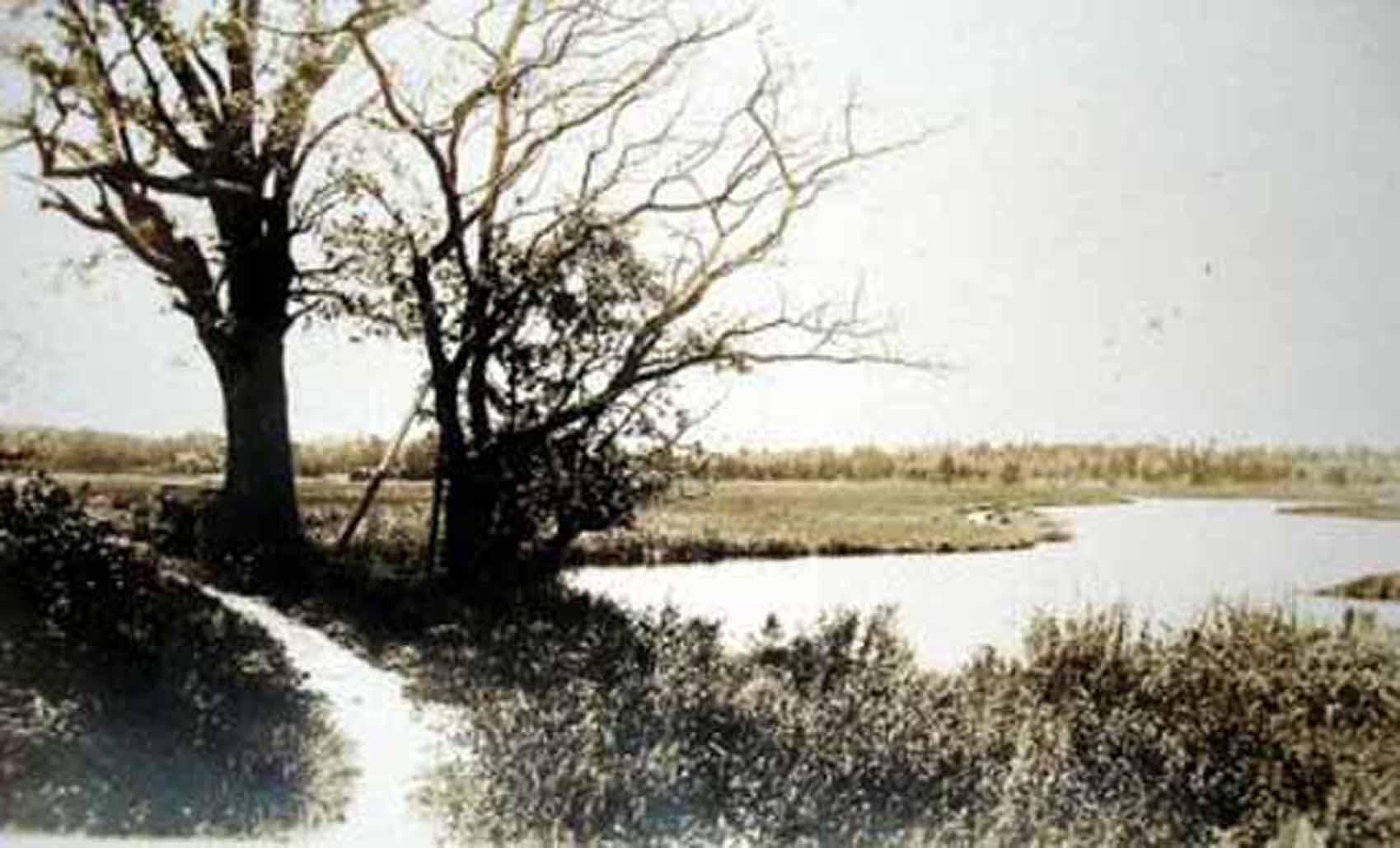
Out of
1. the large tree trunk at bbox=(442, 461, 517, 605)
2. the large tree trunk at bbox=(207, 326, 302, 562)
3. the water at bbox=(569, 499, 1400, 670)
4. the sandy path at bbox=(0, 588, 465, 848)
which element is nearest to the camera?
the sandy path at bbox=(0, 588, 465, 848)

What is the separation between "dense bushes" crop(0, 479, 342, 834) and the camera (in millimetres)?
5234

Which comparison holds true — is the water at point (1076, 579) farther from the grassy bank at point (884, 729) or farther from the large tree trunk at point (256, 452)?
the large tree trunk at point (256, 452)

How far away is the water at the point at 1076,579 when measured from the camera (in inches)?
220

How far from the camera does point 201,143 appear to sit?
542 centimetres

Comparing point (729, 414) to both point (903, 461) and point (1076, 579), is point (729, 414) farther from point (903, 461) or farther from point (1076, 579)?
point (1076, 579)

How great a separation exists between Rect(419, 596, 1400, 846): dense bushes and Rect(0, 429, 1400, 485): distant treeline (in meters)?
0.48

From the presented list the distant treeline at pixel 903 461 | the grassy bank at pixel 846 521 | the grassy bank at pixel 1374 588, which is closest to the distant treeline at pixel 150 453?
the distant treeline at pixel 903 461

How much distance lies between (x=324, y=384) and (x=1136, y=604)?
2695 millimetres

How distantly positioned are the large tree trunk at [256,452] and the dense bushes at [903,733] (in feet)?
2.09

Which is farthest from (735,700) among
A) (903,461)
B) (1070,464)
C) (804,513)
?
(1070,464)

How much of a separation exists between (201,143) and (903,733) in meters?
2.86

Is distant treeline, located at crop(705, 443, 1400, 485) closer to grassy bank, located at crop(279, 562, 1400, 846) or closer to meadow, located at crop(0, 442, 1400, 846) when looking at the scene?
meadow, located at crop(0, 442, 1400, 846)

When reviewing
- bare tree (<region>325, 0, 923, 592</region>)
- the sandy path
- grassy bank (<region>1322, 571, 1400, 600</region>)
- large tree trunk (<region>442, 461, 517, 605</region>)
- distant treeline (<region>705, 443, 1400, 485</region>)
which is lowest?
the sandy path

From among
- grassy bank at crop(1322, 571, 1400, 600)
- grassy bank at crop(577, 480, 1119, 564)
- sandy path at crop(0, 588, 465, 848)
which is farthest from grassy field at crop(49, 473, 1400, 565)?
sandy path at crop(0, 588, 465, 848)
